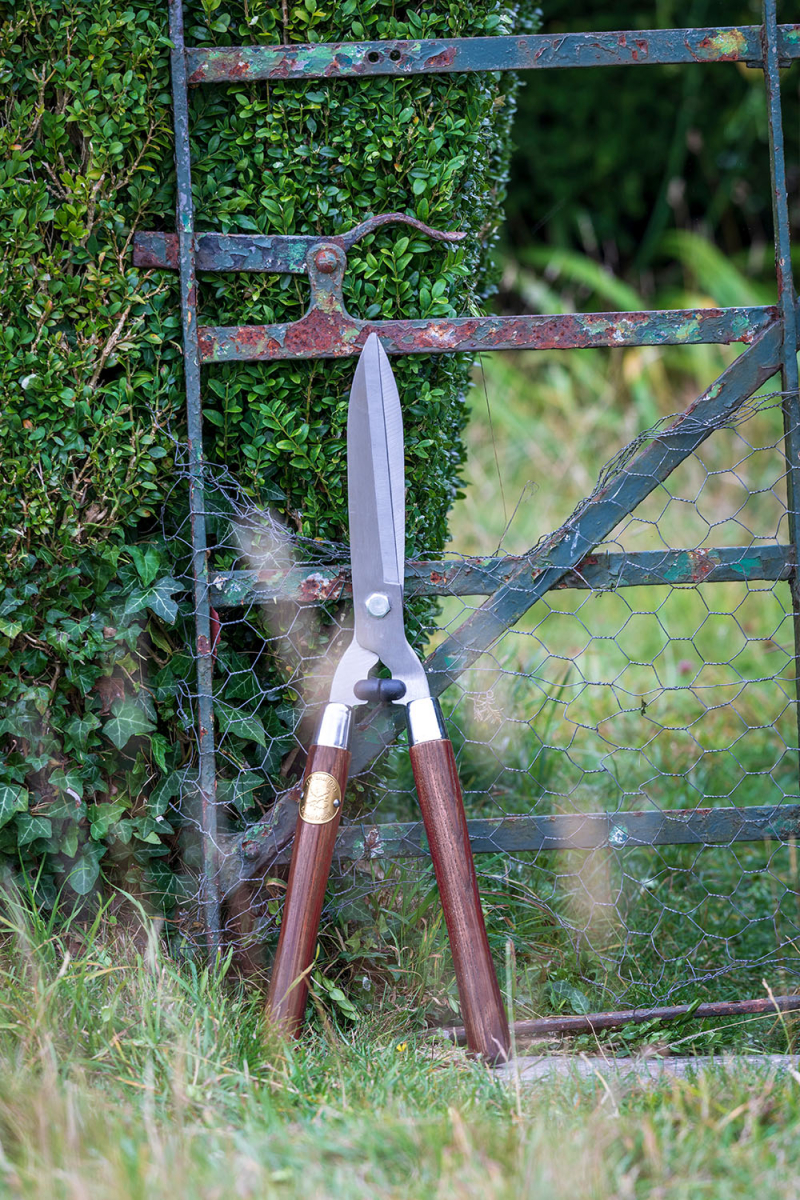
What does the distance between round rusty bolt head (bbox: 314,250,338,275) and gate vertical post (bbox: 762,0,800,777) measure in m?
0.81

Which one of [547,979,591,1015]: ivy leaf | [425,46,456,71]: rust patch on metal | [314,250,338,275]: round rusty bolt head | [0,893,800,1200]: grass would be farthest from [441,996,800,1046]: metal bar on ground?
[425,46,456,71]: rust patch on metal

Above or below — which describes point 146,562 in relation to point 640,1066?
above

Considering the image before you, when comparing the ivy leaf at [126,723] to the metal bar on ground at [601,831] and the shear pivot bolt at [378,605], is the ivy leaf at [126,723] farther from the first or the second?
the shear pivot bolt at [378,605]

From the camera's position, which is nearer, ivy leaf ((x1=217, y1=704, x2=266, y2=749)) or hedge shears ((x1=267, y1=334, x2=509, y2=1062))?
hedge shears ((x1=267, y1=334, x2=509, y2=1062))

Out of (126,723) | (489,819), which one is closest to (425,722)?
(489,819)

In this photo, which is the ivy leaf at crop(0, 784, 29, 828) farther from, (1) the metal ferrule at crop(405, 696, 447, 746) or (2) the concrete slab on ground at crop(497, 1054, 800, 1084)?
(2) the concrete slab on ground at crop(497, 1054, 800, 1084)

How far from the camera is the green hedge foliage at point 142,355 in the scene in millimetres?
1913

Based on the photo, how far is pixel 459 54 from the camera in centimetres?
192

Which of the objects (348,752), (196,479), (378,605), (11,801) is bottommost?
(11,801)

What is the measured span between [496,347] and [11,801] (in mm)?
1240

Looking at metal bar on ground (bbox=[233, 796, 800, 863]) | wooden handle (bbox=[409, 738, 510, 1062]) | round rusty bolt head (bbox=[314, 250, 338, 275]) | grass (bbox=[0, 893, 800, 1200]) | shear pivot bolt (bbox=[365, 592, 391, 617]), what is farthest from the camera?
metal bar on ground (bbox=[233, 796, 800, 863])

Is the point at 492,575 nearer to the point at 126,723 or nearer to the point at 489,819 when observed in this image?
the point at 489,819

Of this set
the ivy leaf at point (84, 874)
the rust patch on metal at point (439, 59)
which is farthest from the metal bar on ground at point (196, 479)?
the rust patch on metal at point (439, 59)

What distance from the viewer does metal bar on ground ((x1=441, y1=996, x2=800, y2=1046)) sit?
2020 millimetres
